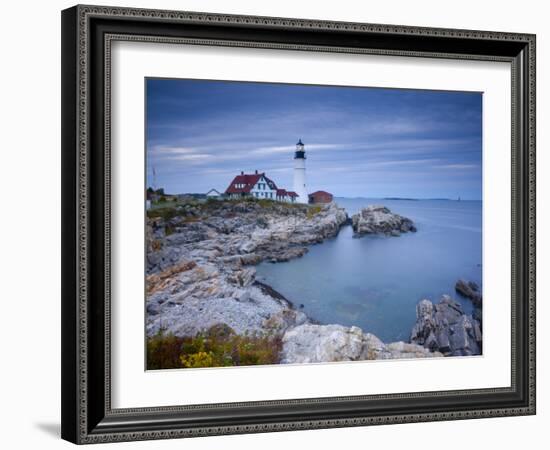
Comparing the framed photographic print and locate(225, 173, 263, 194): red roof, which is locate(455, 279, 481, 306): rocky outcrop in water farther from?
locate(225, 173, 263, 194): red roof

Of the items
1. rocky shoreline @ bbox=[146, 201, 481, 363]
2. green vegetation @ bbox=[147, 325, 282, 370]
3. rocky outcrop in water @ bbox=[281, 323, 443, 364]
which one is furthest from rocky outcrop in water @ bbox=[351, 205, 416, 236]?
green vegetation @ bbox=[147, 325, 282, 370]

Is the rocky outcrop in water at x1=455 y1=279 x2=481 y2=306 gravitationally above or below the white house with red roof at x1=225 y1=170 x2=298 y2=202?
below

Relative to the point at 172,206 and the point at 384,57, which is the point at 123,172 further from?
the point at 384,57

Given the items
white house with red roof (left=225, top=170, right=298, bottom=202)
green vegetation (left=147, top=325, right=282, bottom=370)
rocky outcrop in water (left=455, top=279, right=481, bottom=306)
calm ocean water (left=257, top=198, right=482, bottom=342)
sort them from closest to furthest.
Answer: green vegetation (left=147, top=325, right=282, bottom=370) → white house with red roof (left=225, top=170, right=298, bottom=202) → calm ocean water (left=257, top=198, right=482, bottom=342) → rocky outcrop in water (left=455, top=279, right=481, bottom=306)

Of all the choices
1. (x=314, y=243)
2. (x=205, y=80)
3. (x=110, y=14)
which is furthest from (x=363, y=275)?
(x=110, y=14)

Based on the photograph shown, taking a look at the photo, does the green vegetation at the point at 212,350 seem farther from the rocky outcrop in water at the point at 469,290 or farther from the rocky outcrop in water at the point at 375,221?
→ the rocky outcrop in water at the point at 469,290

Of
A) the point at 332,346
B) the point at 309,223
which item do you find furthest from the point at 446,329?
the point at 309,223

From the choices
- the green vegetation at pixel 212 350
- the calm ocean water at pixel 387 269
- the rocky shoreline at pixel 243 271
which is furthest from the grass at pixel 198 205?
the green vegetation at pixel 212 350
